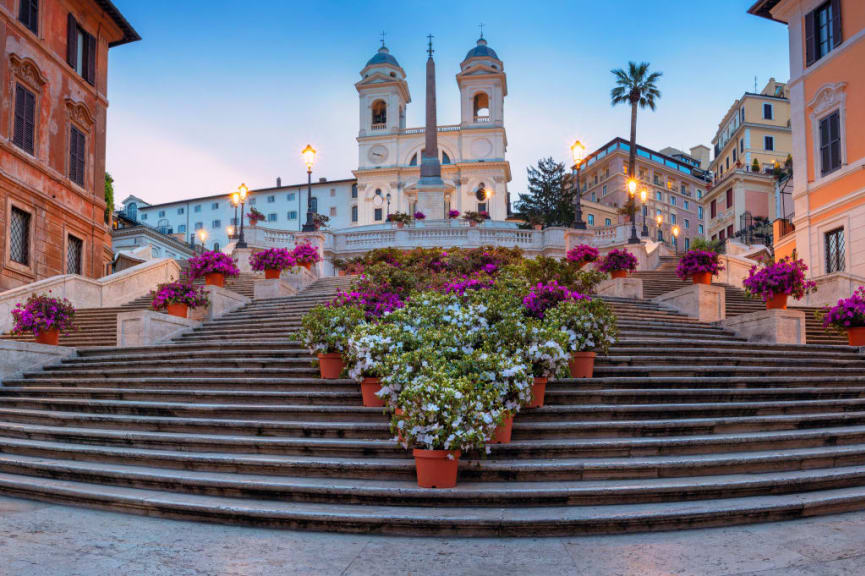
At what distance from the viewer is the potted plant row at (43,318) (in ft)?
43.1

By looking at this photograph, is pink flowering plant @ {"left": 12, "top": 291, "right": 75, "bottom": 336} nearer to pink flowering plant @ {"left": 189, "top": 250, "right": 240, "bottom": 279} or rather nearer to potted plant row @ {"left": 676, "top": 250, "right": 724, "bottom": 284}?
pink flowering plant @ {"left": 189, "top": 250, "right": 240, "bottom": 279}

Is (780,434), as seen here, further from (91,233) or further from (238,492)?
(91,233)

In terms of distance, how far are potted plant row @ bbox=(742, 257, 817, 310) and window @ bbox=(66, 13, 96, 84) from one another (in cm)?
2369

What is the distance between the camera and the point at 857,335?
1269cm

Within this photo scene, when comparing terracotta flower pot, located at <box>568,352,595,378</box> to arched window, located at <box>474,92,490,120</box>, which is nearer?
terracotta flower pot, located at <box>568,352,595,378</box>

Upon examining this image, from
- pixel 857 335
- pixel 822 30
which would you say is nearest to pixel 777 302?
pixel 857 335

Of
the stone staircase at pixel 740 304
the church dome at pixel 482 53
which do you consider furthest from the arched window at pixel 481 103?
the stone staircase at pixel 740 304

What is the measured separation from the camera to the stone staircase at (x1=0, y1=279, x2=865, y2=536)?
20.9 ft

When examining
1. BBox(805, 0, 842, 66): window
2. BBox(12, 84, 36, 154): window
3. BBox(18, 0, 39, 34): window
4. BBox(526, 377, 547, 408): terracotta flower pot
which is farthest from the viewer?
BBox(805, 0, 842, 66): window

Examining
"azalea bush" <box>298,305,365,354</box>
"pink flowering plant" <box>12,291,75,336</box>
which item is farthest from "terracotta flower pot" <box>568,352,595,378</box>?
"pink flowering plant" <box>12,291,75,336</box>

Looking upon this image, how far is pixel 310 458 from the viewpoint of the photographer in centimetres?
755

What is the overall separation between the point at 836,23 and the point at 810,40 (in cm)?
134

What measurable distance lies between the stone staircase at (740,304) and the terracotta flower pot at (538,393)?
7.34 m

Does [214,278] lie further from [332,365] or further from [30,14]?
[30,14]
